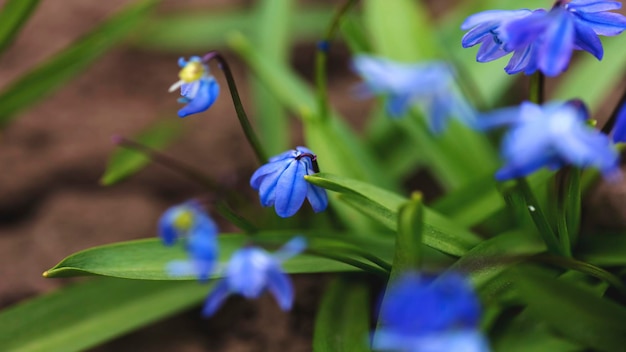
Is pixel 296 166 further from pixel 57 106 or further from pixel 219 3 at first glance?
pixel 219 3

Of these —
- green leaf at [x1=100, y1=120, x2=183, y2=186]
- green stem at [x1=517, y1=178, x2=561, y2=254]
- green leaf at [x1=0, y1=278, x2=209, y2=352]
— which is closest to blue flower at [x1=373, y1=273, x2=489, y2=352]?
green stem at [x1=517, y1=178, x2=561, y2=254]

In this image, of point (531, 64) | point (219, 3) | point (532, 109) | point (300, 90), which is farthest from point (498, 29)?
point (219, 3)

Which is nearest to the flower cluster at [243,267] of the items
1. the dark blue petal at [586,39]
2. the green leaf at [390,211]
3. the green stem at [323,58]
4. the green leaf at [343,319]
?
the green leaf at [390,211]

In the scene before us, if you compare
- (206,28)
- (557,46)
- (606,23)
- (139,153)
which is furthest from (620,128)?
(206,28)

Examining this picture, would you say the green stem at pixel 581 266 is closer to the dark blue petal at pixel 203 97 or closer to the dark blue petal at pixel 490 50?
the dark blue petal at pixel 490 50

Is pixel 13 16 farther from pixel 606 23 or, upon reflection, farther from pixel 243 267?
pixel 606 23

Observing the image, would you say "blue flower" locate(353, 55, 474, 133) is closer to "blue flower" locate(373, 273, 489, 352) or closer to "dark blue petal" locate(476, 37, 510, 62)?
"blue flower" locate(373, 273, 489, 352)
